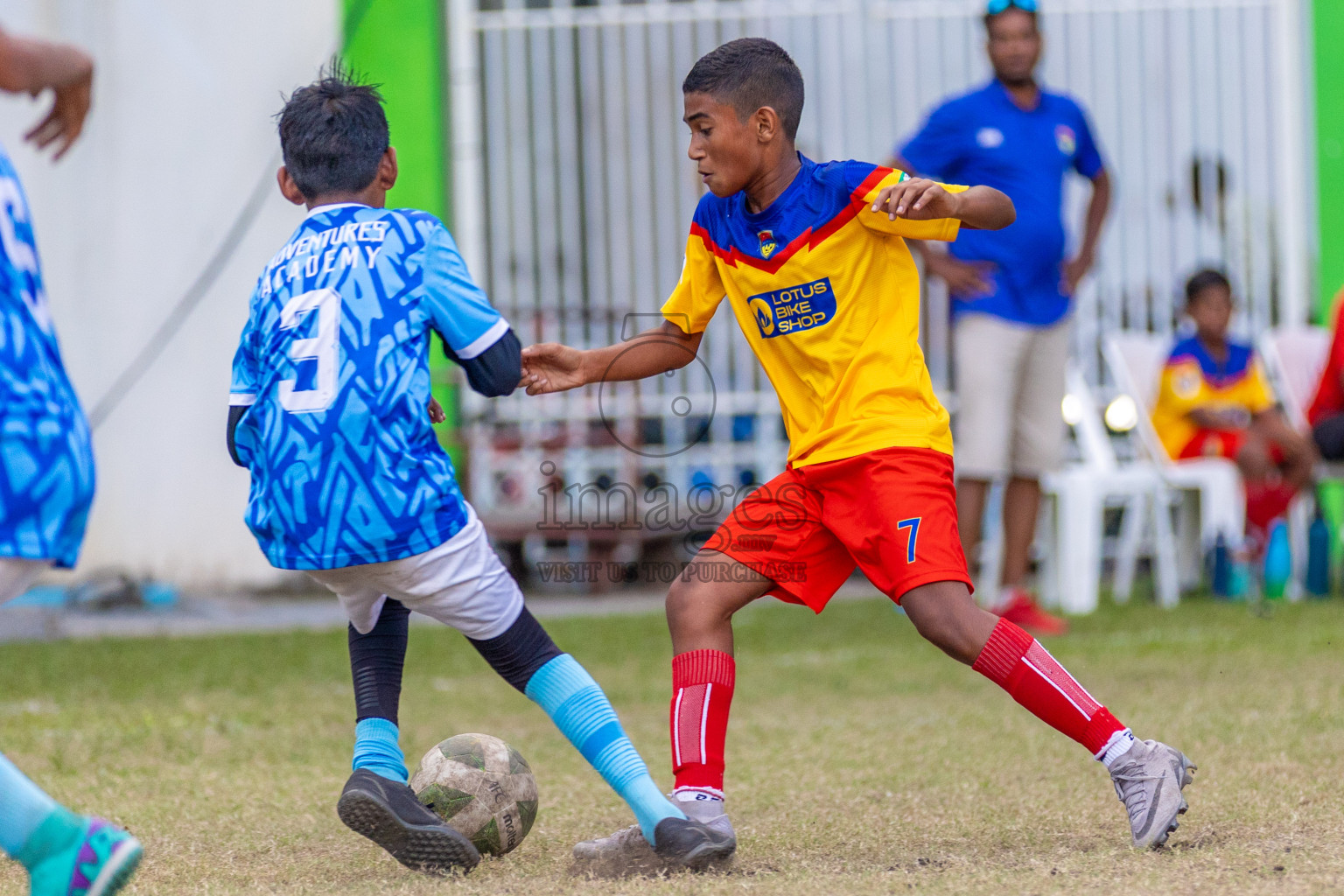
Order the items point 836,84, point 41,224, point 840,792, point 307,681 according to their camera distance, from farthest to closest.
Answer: point 836,84, point 41,224, point 307,681, point 840,792

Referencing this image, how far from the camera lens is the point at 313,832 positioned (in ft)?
10.7

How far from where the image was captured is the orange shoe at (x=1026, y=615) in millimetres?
5984

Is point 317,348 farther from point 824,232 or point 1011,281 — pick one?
point 1011,281

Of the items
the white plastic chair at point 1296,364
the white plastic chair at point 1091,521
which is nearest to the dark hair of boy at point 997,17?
the white plastic chair at point 1091,521

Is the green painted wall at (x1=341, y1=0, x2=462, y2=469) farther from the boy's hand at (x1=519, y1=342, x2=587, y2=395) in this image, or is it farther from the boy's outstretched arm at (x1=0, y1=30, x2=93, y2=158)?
the boy's outstretched arm at (x1=0, y1=30, x2=93, y2=158)

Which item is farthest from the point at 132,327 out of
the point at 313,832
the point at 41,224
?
the point at 313,832

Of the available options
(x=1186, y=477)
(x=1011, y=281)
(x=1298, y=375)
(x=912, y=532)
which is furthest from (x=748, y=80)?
(x=1298, y=375)

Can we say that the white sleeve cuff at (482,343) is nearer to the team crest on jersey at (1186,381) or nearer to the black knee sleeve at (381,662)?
the black knee sleeve at (381,662)

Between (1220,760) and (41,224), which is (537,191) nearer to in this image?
(41,224)

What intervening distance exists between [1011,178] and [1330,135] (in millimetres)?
4192

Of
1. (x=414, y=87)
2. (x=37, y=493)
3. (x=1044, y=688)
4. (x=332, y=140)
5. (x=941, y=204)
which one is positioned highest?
(x=414, y=87)

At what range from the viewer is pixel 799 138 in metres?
9.07

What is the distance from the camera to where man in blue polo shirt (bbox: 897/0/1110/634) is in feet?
19.4

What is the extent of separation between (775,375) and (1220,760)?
4.81 ft
